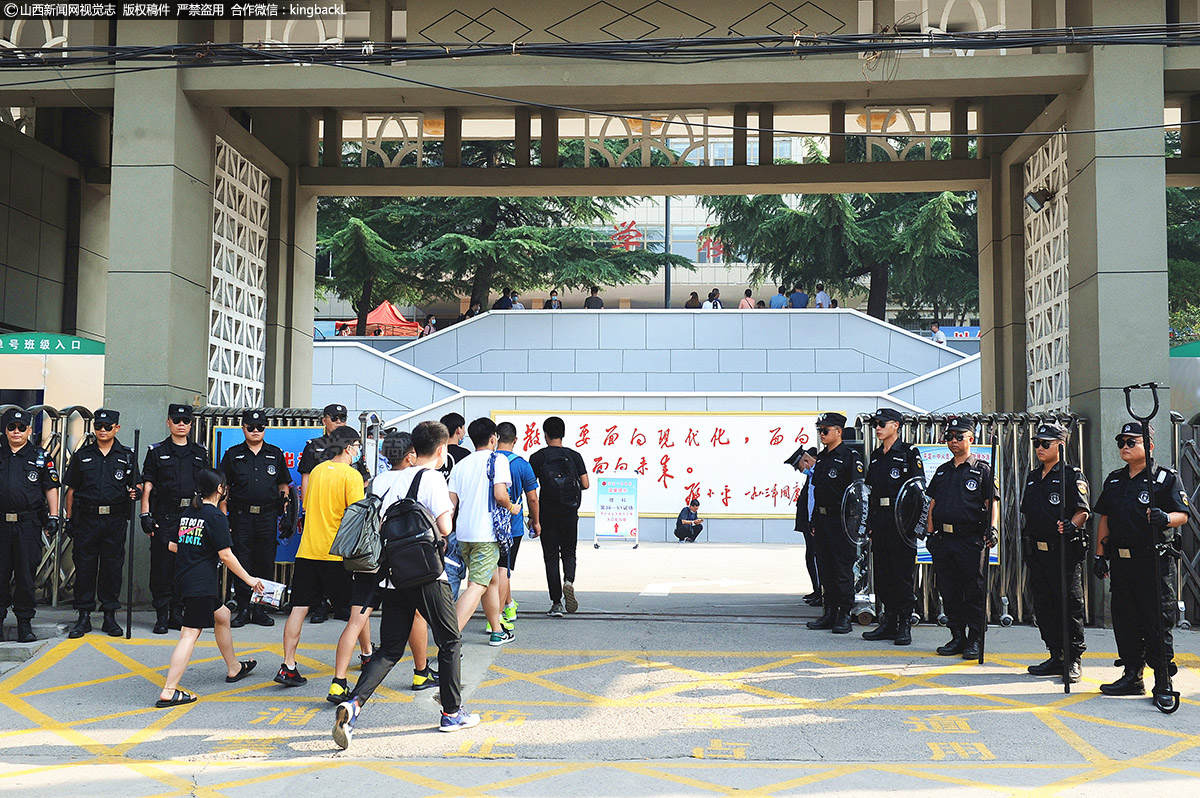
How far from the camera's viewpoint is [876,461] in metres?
8.72

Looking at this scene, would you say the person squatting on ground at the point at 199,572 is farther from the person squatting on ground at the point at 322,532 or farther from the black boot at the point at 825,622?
the black boot at the point at 825,622

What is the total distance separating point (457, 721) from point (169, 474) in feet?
12.9

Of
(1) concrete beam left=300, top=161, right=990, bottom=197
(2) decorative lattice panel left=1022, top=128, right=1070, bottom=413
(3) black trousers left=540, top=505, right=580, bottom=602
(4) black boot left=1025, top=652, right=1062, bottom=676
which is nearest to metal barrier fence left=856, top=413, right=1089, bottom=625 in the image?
(2) decorative lattice panel left=1022, top=128, right=1070, bottom=413

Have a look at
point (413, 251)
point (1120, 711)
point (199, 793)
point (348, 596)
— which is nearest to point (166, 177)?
point (348, 596)

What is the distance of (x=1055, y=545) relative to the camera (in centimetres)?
732

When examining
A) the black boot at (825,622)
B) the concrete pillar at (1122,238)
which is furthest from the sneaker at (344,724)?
the concrete pillar at (1122,238)

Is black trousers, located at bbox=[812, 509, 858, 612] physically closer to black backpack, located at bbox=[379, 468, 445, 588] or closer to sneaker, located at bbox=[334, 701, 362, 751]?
black backpack, located at bbox=[379, 468, 445, 588]

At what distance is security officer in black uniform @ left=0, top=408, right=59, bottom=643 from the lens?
820cm

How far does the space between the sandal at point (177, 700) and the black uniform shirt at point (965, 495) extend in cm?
538

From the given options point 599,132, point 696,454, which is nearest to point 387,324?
point 696,454

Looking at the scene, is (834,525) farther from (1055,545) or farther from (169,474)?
(169,474)

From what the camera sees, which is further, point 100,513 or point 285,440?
point 285,440

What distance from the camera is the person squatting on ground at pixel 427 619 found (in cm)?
568

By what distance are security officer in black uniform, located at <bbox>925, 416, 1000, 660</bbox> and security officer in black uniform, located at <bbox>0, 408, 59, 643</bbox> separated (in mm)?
6946
